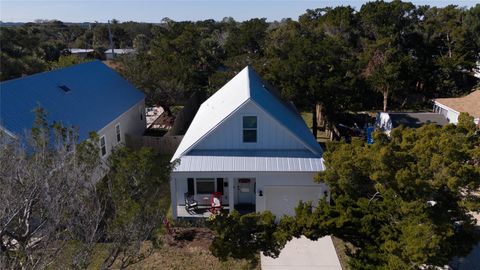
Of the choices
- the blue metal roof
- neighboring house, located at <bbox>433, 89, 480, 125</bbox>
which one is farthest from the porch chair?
neighboring house, located at <bbox>433, 89, 480, 125</bbox>

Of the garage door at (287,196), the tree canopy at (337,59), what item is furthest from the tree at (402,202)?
the tree canopy at (337,59)

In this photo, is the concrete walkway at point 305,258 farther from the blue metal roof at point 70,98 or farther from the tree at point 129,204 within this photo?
the blue metal roof at point 70,98

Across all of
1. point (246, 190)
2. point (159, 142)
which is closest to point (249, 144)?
point (246, 190)

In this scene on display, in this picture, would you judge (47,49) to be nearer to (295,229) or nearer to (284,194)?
(284,194)

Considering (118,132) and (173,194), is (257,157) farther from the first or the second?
(118,132)

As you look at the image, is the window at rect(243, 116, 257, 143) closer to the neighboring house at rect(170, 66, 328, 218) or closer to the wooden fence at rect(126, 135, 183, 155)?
the neighboring house at rect(170, 66, 328, 218)

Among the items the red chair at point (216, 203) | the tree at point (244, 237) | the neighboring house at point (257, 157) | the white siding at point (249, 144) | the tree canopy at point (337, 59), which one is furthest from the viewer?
the tree canopy at point (337, 59)
